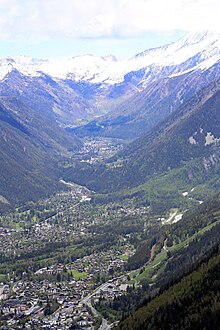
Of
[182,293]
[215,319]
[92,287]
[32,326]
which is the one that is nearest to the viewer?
[215,319]

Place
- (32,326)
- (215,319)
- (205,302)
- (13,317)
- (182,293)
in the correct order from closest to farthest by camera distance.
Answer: (215,319) → (205,302) → (182,293) → (32,326) → (13,317)

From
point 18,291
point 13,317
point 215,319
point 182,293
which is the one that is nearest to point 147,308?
point 182,293

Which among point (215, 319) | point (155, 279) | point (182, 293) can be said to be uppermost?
point (155, 279)

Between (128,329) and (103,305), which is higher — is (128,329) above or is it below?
below

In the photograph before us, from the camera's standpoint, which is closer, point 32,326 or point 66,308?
point 32,326

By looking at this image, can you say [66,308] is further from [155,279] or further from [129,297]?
[155,279]

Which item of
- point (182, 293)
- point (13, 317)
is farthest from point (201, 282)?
point (13, 317)

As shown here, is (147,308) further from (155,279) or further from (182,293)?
(155,279)
